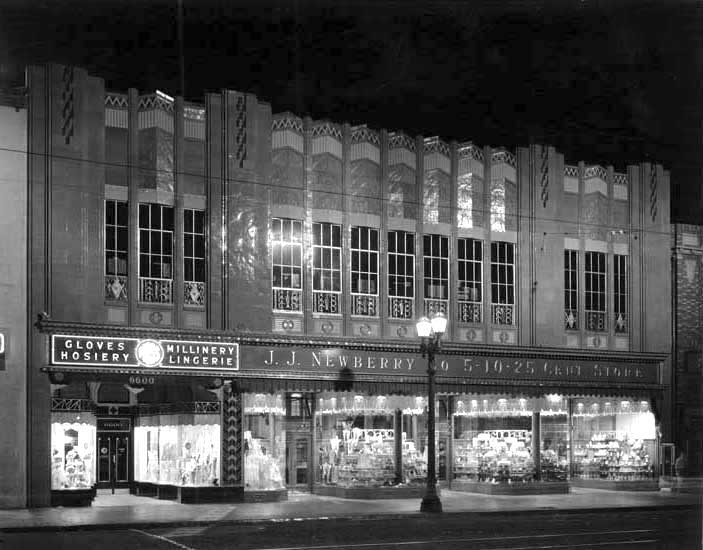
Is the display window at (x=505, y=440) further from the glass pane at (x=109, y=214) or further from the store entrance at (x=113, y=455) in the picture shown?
the glass pane at (x=109, y=214)

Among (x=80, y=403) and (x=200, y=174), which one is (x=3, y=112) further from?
(x=80, y=403)

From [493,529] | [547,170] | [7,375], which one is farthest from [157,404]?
[547,170]

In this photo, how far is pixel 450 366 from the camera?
120 feet

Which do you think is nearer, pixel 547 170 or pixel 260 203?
pixel 260 203

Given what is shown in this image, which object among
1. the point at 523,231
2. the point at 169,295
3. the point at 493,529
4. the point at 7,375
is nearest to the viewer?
the point at 493,529

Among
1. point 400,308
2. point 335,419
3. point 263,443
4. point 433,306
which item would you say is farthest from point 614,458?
point 263,443

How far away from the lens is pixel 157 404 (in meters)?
34.7

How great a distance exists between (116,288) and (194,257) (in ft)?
8.80

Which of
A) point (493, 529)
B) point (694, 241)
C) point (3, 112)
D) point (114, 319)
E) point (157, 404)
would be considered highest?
point (3, 112)

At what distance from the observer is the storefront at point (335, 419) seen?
3152cm

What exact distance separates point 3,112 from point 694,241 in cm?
2677

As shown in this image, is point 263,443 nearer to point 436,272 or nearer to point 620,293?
point 436,272

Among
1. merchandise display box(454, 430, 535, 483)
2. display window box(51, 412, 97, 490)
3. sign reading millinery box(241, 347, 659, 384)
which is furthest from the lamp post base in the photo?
display window box(51, 412, 97, 490)

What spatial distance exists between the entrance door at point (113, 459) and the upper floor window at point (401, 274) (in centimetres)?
999
